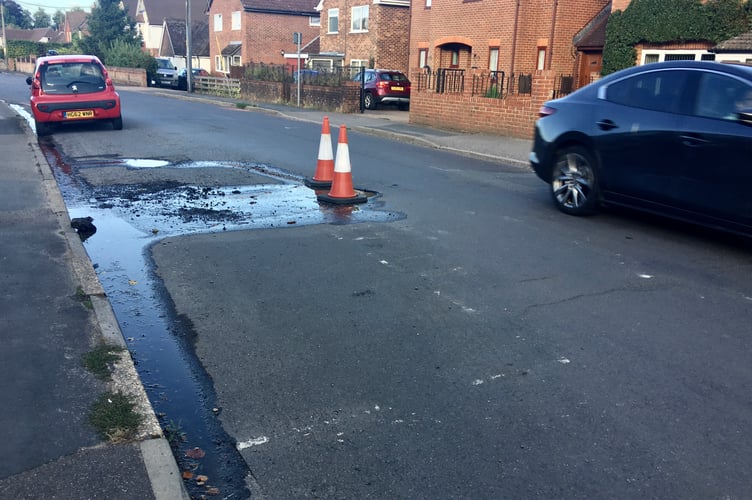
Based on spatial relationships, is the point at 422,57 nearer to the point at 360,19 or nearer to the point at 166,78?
the point at 360,19

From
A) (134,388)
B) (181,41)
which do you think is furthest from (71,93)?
(181,41)

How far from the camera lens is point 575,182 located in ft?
27.7

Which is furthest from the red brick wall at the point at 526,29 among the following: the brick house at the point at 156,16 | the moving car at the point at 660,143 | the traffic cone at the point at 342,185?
the brick house at the point at 156,16

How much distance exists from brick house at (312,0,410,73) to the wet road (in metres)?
29.7

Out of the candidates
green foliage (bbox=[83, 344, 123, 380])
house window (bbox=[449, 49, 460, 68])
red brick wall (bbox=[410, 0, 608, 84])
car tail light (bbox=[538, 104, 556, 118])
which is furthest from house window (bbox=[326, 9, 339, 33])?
green foliage (bbox=[83, 344, 123, 380])

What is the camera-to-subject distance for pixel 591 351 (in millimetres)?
4672

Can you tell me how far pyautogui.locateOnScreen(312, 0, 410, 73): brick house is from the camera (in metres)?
36.3

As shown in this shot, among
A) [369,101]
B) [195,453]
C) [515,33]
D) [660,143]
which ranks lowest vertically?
[195,453]

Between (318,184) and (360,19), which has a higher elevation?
(360,19)

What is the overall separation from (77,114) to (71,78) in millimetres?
980

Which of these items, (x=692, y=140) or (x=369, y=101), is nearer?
(x=692, y=140)

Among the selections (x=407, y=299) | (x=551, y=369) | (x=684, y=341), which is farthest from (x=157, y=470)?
(x=684, y=341)

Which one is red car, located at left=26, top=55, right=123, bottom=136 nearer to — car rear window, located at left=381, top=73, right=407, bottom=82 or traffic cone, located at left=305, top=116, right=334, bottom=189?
traffic cone, located at left=305, top=116, right=334, bottom=189

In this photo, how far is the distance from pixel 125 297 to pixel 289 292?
1.32 m
